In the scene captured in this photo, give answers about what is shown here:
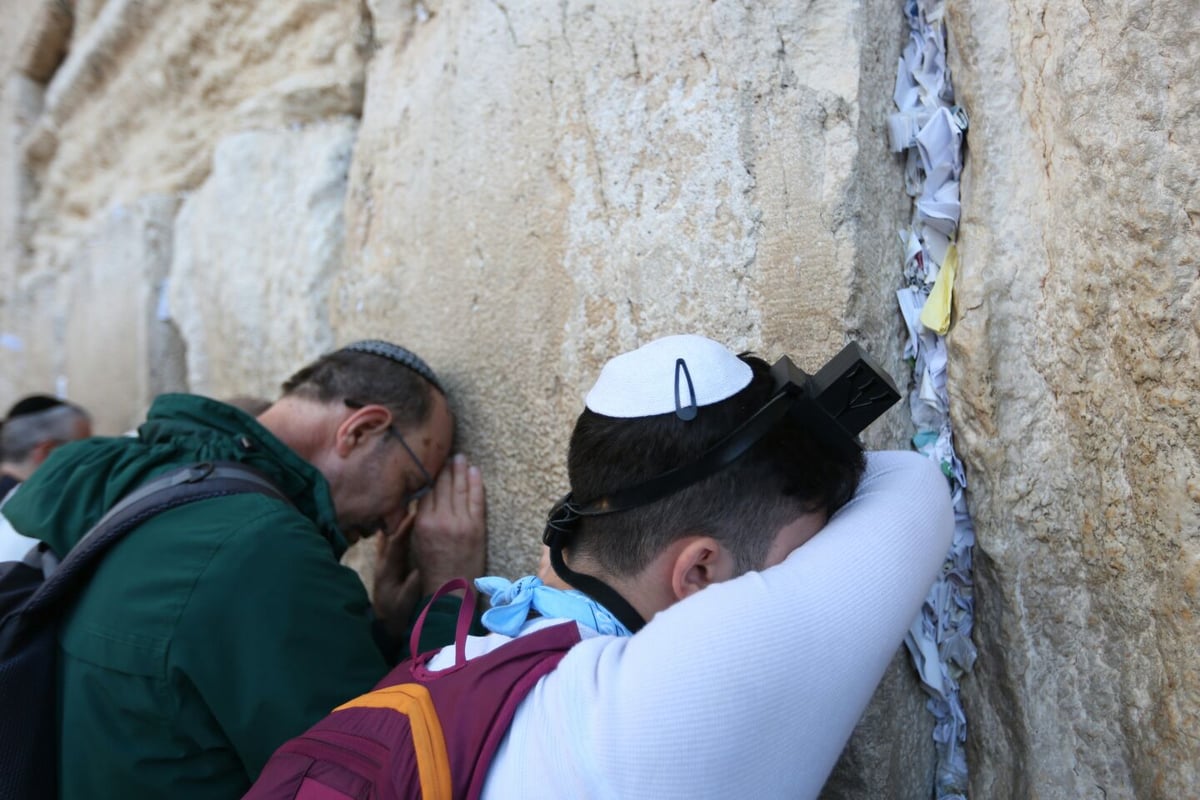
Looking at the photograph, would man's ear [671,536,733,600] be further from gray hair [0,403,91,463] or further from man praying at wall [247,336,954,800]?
gray hair [0,403,91,463]

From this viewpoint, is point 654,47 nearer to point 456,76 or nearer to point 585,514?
point 456,76

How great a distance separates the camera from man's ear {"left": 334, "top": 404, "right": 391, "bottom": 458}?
155cm

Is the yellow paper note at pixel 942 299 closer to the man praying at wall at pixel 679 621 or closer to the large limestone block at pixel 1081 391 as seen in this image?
the large limestone block at pixel 1081 391

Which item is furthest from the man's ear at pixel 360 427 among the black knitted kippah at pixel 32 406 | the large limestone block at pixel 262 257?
the black knitted kippah at pixel 32 406

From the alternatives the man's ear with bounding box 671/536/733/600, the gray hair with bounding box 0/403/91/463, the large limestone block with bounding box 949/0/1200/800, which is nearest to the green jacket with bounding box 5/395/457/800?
the man's ear with bounding box 671/536/733/600

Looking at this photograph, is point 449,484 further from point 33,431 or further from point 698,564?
point 33,431

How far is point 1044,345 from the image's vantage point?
3.41 feet

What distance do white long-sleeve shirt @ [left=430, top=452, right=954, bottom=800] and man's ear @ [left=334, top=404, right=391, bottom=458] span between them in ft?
2.97

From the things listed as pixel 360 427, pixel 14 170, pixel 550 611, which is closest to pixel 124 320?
pixel 14 170

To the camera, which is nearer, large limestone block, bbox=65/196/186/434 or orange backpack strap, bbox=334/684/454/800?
→ orange backpack strap, bbox=334/684/454/800

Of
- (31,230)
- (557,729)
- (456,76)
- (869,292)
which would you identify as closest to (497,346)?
(456,76)

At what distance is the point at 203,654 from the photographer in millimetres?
1095

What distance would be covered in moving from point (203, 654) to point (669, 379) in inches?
27.4

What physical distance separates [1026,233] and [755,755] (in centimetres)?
73
